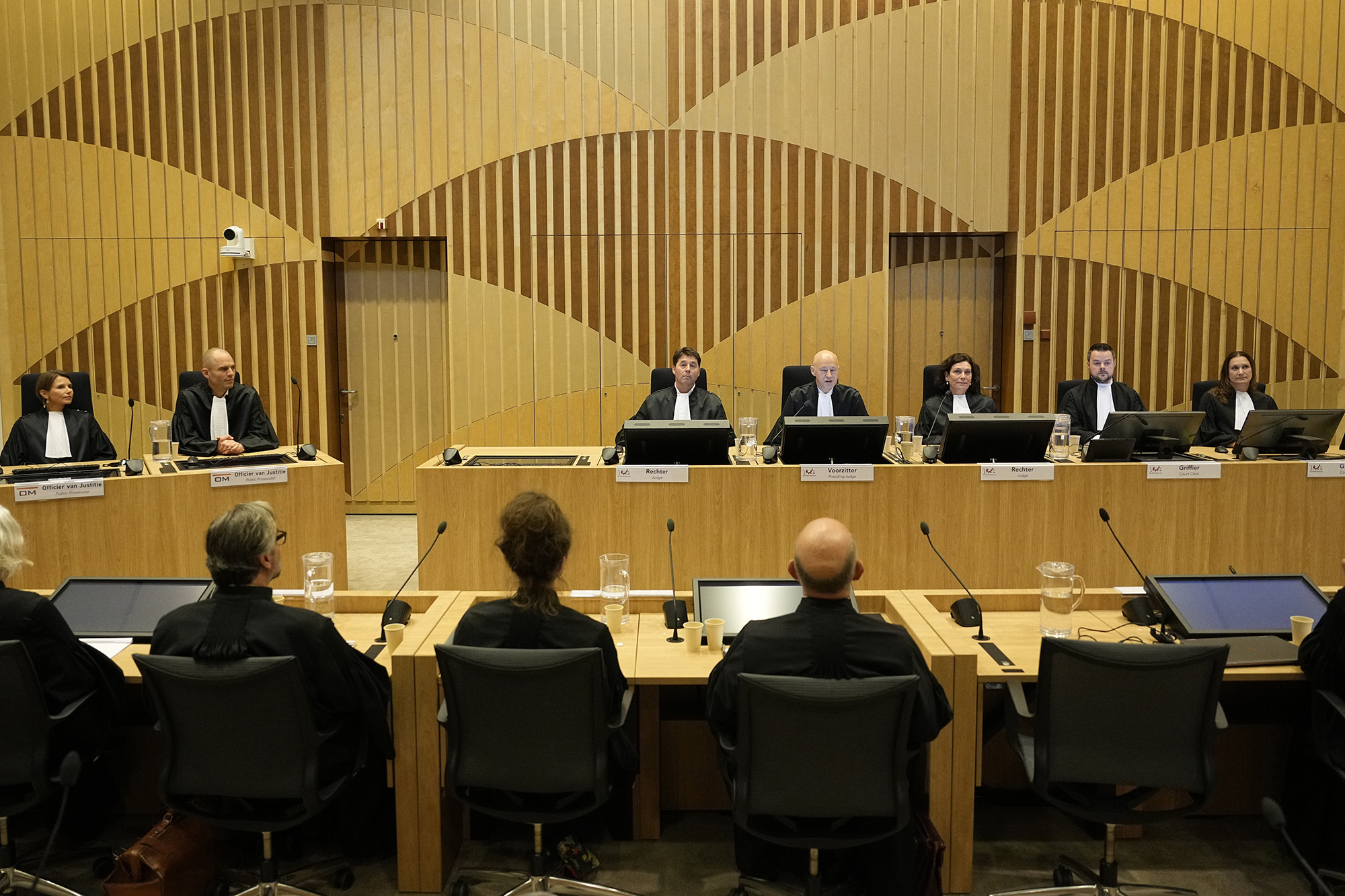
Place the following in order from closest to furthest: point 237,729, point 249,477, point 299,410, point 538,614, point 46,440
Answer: point 237,729 → point 538,614 → point 249,477 → point 46,440 → point 299,410

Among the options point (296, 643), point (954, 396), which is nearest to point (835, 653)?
point (296, 643)

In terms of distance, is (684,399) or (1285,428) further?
(684,399)

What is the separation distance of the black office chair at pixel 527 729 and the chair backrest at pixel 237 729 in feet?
1.05

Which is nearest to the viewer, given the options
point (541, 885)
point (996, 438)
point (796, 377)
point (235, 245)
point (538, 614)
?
point (538, 614)

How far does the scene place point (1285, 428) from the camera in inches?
178

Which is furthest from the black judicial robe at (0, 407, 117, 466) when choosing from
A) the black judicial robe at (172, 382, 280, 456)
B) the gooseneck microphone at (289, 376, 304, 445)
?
the gooseneck microphone at (289, 376, 304, 445)

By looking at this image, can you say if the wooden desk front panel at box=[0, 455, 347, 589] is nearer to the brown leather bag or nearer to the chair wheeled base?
the brown leather bag

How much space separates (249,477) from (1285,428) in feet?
15.2

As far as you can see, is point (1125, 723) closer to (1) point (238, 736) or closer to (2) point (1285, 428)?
(1) point (238, 736)

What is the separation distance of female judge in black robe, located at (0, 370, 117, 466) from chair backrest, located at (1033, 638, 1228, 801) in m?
4.86

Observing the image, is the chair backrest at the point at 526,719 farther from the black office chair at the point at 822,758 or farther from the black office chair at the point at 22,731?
the black office chair at the point at 22,731

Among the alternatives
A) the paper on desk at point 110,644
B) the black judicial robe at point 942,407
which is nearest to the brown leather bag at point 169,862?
the paper on desk at point 110,644

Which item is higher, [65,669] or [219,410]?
[219,410]

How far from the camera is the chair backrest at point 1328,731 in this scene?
2523 millimetres
